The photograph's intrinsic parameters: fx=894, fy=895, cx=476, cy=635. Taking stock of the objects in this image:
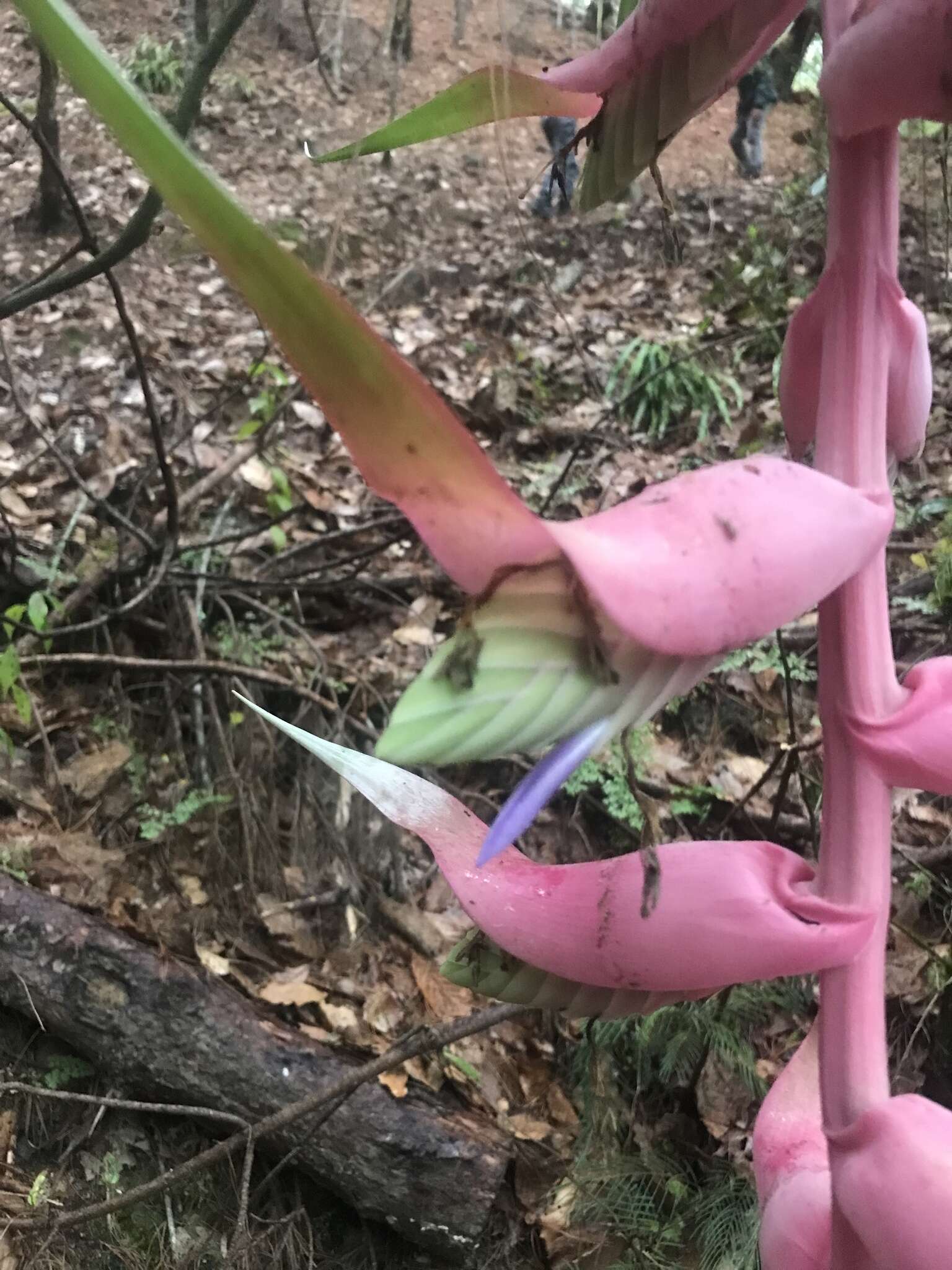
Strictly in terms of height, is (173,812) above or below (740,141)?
below

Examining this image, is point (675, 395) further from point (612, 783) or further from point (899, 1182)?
point (899, 1182)

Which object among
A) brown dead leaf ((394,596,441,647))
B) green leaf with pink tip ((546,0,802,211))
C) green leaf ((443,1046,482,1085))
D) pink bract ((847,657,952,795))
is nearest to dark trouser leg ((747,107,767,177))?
brown dead leaf ((394,596,441,647))

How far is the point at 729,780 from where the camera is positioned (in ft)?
3.83

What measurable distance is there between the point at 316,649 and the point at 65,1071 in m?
0.58

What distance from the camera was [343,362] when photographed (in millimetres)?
161

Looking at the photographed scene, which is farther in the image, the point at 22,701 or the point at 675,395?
the point at 675,395

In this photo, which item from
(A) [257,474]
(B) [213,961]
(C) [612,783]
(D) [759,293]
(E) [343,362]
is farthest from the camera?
(D) [759,293]

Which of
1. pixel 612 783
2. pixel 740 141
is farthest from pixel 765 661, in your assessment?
pixel 740 141

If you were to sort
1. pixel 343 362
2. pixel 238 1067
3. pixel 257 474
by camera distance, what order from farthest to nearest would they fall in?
pixel 257 474 < pixel 238 1067 < pixel 343 362

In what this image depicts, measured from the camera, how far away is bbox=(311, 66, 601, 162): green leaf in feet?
0.93

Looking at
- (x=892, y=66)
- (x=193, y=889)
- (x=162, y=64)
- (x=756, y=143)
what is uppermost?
(x=756, y=143)

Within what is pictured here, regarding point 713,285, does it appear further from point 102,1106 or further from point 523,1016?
point 102,1106

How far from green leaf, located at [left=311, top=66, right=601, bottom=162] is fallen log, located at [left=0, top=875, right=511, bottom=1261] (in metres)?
0.81

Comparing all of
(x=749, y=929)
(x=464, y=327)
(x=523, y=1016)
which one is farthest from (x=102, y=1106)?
(x=464, y=327)
